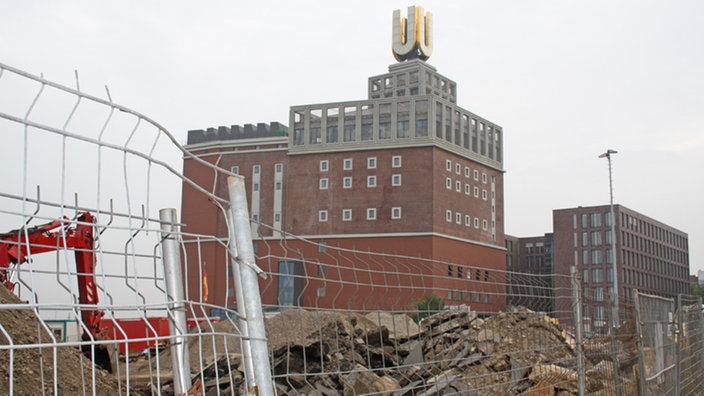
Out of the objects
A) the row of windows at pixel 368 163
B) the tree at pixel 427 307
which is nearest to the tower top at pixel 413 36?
the row of windows at pixel 368 163

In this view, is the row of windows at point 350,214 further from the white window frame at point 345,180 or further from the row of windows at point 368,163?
the row of windows at point 368,163

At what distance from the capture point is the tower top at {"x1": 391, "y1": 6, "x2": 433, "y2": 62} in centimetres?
7800

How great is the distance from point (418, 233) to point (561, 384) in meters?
53.5

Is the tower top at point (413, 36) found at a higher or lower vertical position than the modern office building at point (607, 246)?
higher

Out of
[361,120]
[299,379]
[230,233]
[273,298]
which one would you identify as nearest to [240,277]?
[230,233]

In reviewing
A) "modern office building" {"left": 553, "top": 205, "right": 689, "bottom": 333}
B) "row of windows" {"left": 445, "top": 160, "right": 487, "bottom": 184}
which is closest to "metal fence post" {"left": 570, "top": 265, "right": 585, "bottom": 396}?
"row of windows" {"left": 445, "top": 160, "right": 487, "bottom": 184}

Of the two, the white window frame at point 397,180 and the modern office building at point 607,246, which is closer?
the white window frame at point 397,180

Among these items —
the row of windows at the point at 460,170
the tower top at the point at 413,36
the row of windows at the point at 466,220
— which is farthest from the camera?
the tower top at the point at 413,36

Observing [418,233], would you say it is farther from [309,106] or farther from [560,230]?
[560,230]

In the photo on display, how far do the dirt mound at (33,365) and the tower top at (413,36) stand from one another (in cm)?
7439

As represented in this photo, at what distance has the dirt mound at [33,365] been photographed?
4621mm

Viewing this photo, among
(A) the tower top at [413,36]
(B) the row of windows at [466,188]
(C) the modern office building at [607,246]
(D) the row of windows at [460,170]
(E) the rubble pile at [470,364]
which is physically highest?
(A) the tower top at [413,36]

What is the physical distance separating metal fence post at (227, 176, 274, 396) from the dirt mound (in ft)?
6.19

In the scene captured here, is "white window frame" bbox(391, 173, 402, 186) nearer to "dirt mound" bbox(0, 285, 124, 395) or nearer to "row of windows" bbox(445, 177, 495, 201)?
"row of windows" bbox(445, 177, 495, 201)
